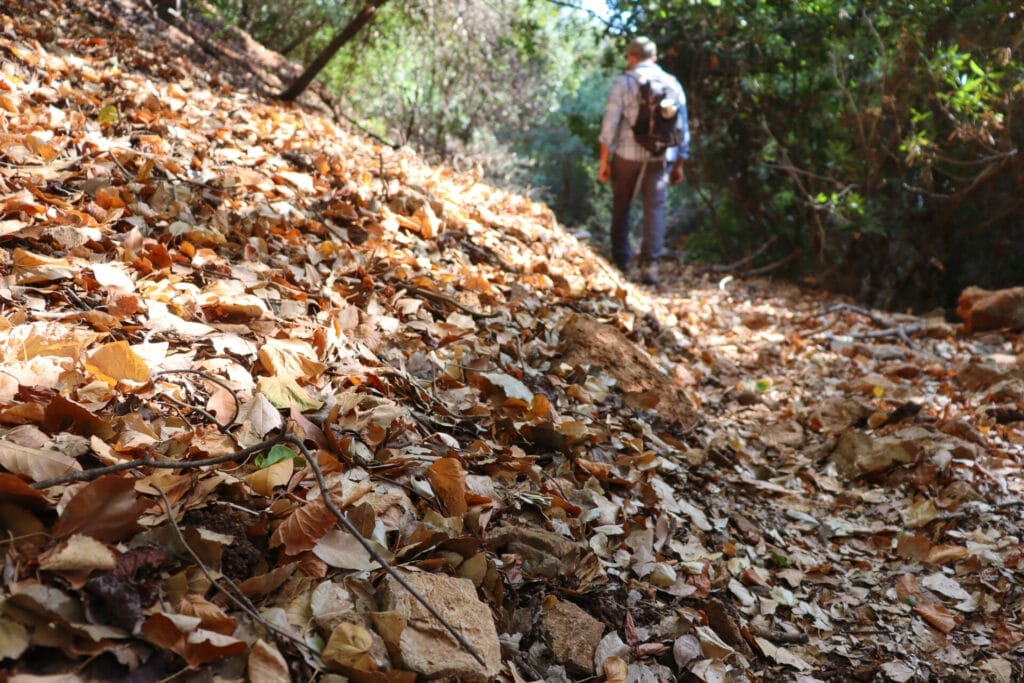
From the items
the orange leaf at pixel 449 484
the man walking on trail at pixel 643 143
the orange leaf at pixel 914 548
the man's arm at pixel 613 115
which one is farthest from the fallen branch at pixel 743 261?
the orange leaf at pixel 449 484

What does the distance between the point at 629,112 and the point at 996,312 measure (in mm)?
3010

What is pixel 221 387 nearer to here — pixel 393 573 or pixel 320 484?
pixel 320 484

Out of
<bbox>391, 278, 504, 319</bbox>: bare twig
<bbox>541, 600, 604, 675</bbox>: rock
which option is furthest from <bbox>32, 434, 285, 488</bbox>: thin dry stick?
<bbox>391, 278, 504, 319</bbox>: bare twig

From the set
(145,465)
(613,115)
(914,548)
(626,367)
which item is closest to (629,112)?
(613,115)

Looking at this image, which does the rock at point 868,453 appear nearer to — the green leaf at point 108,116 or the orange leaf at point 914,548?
the orange leaf at point 914,548

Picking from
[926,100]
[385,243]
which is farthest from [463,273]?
[926,100]

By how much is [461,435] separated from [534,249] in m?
2.36

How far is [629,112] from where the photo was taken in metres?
6.11

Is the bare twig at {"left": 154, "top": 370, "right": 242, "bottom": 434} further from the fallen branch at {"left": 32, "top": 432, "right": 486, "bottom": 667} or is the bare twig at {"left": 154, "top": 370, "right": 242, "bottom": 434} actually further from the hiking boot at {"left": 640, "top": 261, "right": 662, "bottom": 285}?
the hiking boot at {"left": 640, "top": 261, "right": 662, "bottom": 285}

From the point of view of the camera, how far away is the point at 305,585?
1474 millimetres

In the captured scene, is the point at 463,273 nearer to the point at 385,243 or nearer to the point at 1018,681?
the point at 385,243

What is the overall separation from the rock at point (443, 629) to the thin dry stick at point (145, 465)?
41 centimetres

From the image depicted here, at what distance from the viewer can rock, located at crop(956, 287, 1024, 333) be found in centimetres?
494

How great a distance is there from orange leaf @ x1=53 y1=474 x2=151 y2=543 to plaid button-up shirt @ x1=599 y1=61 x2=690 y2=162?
5355mm
